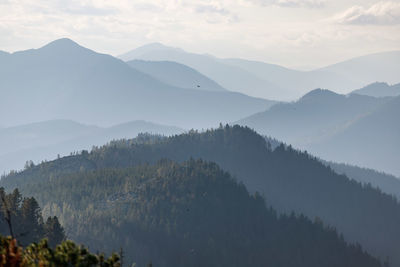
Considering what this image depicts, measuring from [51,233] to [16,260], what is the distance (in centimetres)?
8945

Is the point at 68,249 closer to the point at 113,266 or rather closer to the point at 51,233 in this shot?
the point at 113,266

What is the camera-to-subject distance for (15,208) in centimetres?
14225

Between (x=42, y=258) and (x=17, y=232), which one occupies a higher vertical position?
(x=42, y=258)

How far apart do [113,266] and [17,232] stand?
86.7 m

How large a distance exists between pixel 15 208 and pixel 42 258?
302ft

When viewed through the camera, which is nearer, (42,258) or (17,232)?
(42,258)

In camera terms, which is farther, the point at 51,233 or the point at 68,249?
the point at 51,233

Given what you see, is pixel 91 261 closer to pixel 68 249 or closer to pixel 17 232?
pixel 68 249

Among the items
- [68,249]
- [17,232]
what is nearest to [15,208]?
[17,232]

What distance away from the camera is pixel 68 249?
183 feet

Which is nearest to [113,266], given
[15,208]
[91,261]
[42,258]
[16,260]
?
[91,261]

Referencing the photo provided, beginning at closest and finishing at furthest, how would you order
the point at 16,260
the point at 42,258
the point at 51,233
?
the point at 16,260, the point at 42,258, the point at 51,233

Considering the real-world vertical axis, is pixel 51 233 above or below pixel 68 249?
below

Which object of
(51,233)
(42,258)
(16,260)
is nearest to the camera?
(16,260)
